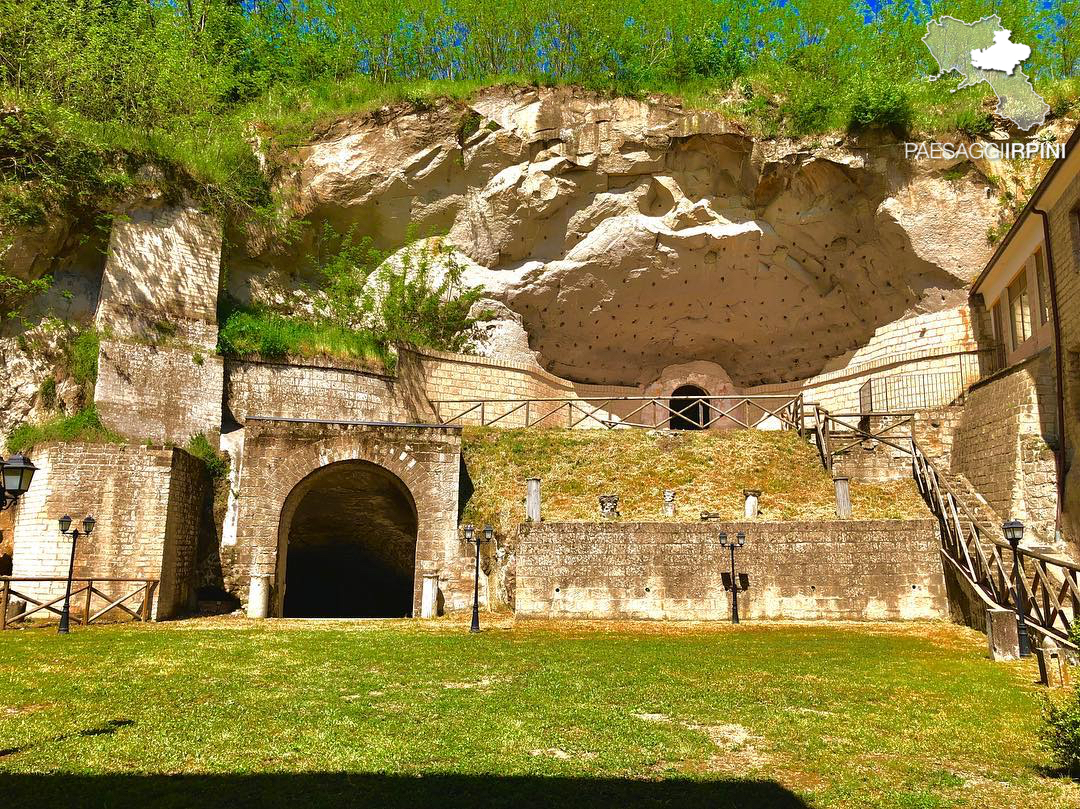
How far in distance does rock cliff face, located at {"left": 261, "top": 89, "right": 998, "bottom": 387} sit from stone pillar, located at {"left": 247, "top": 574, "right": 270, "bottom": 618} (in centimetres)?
1082

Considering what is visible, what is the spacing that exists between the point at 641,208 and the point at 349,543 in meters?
13.9

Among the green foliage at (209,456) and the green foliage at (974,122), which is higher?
the green foliage at (974,122)

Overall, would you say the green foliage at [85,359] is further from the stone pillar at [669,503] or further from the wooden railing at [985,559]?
the wooden railing at [985,559]

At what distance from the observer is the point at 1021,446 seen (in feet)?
48.7

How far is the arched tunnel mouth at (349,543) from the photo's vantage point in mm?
17844

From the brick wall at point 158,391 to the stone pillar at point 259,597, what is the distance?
4447mm

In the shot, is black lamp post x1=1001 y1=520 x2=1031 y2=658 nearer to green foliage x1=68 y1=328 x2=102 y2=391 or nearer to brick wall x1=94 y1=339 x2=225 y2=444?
brick wall x1=94 y1=339 x2=225 y2=444

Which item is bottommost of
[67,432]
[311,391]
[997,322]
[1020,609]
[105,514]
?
[1020,609]

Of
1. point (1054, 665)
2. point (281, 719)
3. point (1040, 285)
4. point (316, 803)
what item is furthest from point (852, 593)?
point (316, 803)

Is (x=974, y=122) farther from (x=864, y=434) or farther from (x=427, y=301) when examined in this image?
(x=427, y=301)

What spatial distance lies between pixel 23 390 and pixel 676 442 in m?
15.6

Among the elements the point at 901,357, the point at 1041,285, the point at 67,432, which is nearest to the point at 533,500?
the point at 67,432

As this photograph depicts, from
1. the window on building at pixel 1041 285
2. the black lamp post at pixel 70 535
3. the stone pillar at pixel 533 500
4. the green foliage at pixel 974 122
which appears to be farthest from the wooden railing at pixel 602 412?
the black lamp post at pixel 70 535

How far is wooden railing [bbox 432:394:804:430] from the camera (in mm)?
22234
